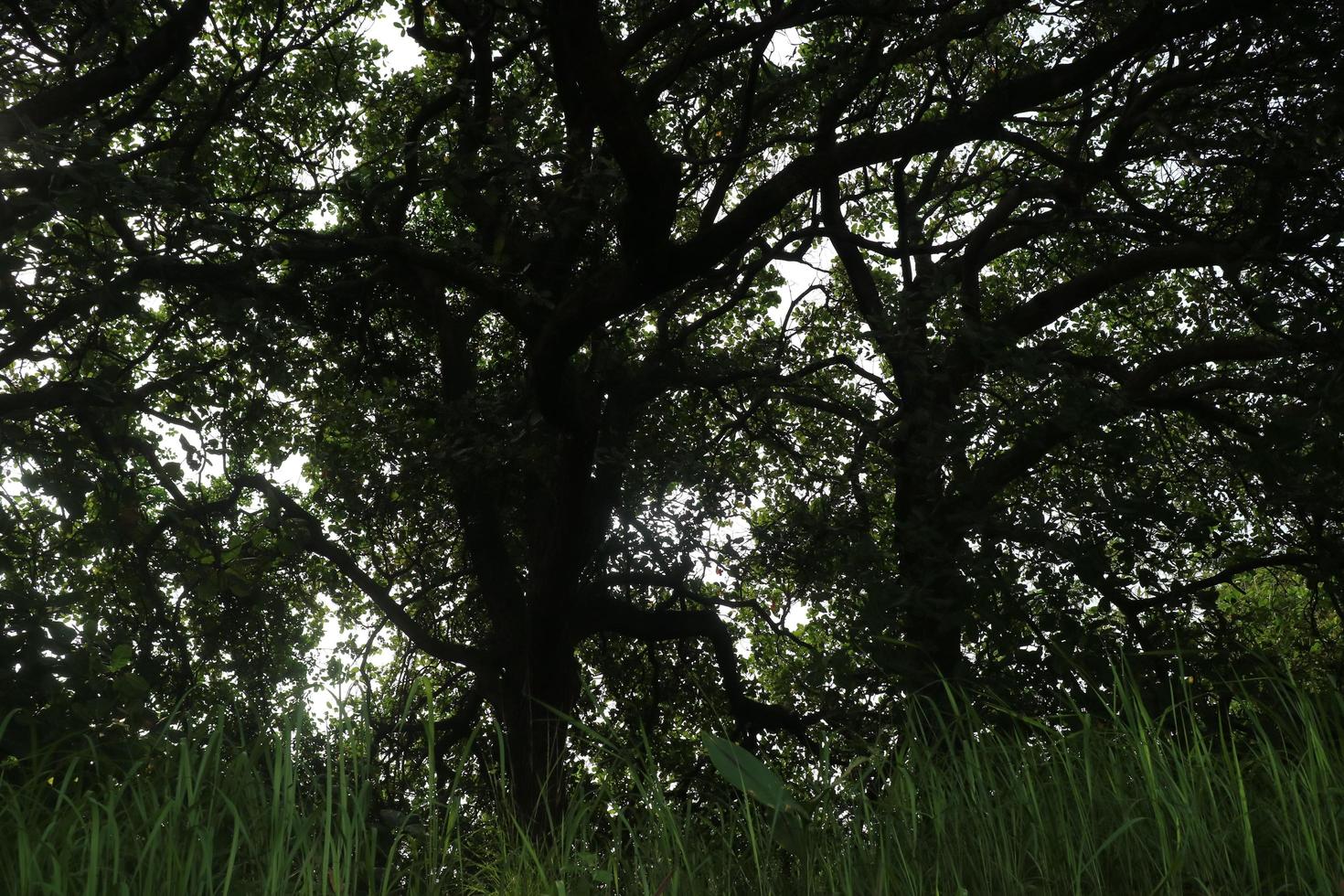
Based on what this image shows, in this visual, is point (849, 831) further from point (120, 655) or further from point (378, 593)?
point (378, 593)

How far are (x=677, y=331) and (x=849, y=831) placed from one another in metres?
7.19

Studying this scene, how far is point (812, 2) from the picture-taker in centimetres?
614

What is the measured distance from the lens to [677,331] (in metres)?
10.2

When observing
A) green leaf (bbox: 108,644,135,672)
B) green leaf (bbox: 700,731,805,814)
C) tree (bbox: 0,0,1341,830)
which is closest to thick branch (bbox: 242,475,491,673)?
tree (bbox: 0,0,1341,830)

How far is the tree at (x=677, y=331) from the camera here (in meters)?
5.79

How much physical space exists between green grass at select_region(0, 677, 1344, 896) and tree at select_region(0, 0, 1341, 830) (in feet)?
2.37

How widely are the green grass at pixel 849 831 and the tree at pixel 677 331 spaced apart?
2.37 feet

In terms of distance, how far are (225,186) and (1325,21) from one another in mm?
9342

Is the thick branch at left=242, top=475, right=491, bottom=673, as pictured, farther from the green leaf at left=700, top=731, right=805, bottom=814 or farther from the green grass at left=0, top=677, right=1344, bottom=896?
the green leaf at left=700, top=731, right=805, bottom=814

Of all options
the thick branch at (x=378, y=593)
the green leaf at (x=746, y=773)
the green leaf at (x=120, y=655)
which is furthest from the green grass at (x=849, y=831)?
the thick branch at (x=378, y=593)

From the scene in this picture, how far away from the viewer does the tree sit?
579cm

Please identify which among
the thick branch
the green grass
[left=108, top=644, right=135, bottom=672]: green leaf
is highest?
the thick branch

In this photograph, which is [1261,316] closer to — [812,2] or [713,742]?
[812,2]

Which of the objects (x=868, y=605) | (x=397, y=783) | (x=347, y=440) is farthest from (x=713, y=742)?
(x=347, y=440)
